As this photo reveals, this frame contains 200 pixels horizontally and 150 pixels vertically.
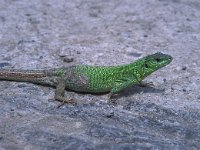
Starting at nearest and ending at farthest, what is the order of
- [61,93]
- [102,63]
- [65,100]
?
[65,100]
[61,93]
[102,63]

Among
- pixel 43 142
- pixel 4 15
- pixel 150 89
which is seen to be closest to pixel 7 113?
pixel 43 142

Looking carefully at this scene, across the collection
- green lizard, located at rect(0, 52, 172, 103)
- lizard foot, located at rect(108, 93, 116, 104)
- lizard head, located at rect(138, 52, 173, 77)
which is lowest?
lizard foot, located at rect(108, 93, 116, 104)

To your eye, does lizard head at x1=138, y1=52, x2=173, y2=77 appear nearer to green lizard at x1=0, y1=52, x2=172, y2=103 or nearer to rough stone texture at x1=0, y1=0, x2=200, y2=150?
green lizard at x1=0, y1=52, x2=172, y2=103

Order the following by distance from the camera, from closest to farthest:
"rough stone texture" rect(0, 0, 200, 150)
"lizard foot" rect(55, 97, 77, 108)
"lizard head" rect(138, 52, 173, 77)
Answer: "rough stone texture" rect(0, 0, 200, 150), "lizard foot" rect(55, 97, 77, 108), "lizard head" rect(138, 52, 173, 77)

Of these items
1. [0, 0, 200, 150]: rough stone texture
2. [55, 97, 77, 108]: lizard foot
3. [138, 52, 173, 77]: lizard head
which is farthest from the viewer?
[138, 52, 173, 77]: lizard head

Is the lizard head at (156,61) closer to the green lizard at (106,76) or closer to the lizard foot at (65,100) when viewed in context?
the green lizard at (106,76)

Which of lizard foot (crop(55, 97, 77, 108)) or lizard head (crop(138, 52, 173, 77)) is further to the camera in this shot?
lizard head (crop(138, 52, 173, 77))

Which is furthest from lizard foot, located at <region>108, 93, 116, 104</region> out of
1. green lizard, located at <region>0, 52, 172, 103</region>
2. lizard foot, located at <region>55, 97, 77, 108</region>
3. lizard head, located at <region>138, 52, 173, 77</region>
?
lizard head, located at <region>138, 52, 173, 77</region>

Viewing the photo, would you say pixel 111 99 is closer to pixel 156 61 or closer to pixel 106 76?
pixel 106 76

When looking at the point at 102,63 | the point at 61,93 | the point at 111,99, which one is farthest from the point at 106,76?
the point at 102,63
